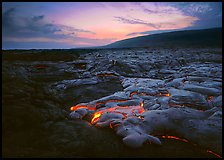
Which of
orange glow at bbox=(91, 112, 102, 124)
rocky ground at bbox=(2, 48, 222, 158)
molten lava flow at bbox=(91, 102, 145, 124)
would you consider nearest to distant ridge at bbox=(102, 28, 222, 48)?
rocky ground at bbox=(2, 48, 222, 158)

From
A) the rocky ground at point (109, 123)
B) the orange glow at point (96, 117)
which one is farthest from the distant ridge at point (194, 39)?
the orange glow at point (96, 117)

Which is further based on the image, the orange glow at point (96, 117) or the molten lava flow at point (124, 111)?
the molten lava flow at point (124, 111)

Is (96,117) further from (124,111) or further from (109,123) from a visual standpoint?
(124,111)

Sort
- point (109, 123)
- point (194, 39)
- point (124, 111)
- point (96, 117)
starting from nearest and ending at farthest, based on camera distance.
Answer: point (109, 123) < point (96, 117) < point (124, 111) < point (194, 39)

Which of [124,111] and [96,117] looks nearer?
[96,117]

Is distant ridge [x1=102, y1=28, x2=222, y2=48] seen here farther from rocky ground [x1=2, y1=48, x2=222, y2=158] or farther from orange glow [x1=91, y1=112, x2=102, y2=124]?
orange glow [x1=91, y1=112, x2=102, y2=124]

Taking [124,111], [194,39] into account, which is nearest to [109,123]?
[124,111]

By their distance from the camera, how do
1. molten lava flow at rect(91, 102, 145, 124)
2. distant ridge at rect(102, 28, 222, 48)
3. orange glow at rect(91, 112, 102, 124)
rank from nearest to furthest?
1. orange glow at rect(91, 112, 102, 124)
2. molten lava flow at rect(91, 102, 145, 124)
3. distant ridge at rect(102, 28, 222, 48)

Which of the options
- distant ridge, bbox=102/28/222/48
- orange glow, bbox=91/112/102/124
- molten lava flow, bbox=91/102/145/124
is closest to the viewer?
orange glow, bbox=91/112/102/124

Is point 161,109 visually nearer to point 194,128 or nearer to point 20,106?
point 194,128

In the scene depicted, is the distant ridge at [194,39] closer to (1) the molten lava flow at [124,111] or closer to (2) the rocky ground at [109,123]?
(2) the rocky ground at [109,123]

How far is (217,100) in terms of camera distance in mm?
3566

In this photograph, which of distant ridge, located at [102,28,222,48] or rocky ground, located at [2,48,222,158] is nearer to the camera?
rocky ground, located at [2,48,222,158]

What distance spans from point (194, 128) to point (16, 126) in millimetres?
2635
